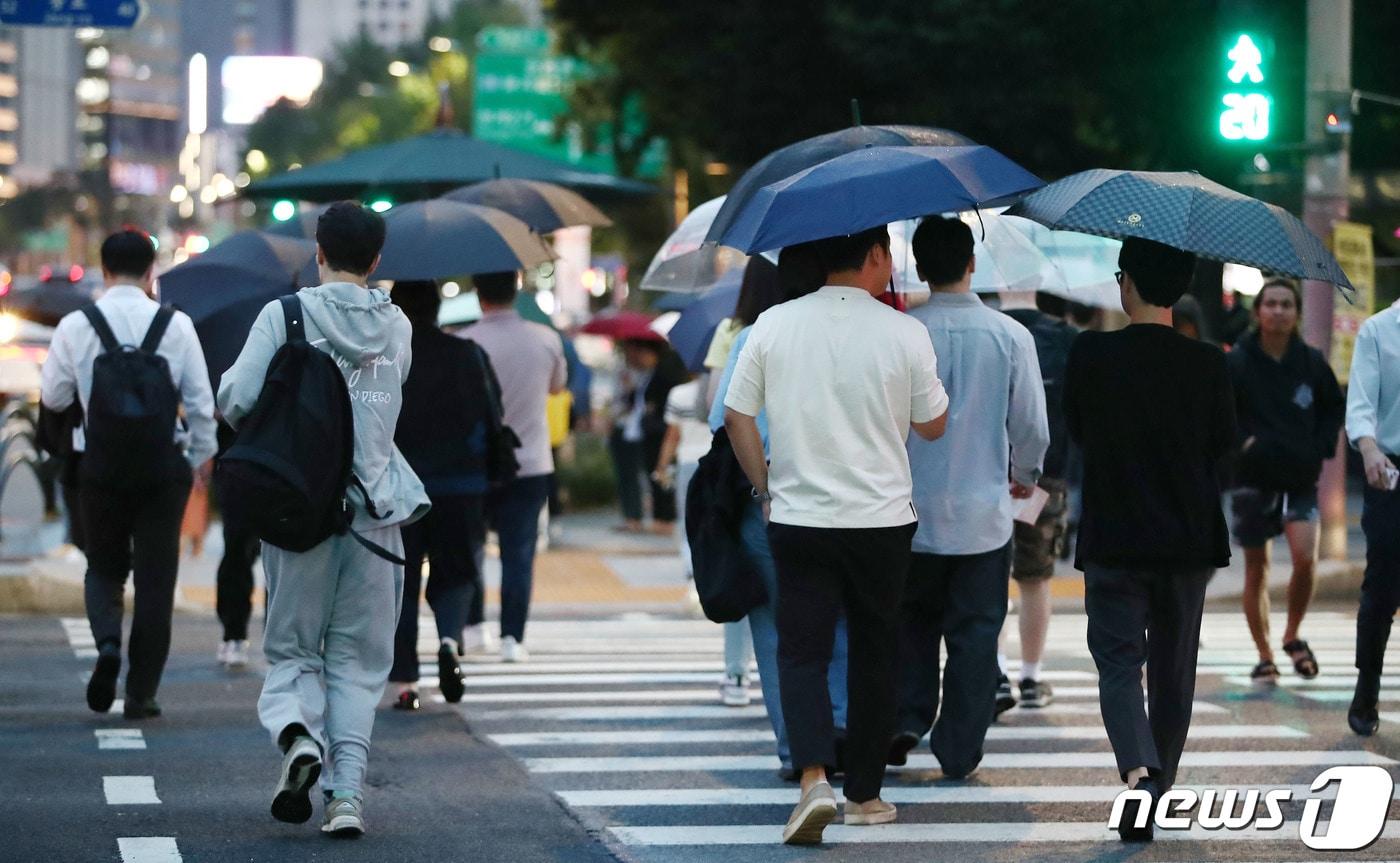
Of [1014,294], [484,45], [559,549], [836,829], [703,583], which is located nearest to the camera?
[836,829]

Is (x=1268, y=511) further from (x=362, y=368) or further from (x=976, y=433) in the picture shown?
(x=362, y=368)

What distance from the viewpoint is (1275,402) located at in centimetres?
1036

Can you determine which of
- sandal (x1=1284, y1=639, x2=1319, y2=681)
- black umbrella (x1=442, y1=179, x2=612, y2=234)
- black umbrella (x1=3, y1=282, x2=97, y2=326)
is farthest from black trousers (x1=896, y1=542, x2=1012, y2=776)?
black umbrella (x1=3, y1=282, x2=97, y2=326)

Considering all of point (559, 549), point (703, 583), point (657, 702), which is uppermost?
point (703, 583)

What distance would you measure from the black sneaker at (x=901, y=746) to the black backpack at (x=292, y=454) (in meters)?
2.19

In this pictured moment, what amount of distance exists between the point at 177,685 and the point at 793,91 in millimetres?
17105

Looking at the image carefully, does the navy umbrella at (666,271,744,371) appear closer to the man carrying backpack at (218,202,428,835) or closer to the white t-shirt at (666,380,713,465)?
the white t-shirt at (666,380,713,465)

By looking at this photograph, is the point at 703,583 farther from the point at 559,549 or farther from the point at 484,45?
the point at 484,45

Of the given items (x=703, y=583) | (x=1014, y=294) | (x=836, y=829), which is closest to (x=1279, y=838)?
(x=836, y=829)

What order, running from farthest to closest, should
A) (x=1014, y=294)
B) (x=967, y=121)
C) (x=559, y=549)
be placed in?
(x=967, y=121)
(x=559, y=549)
(x=1014, y=294)

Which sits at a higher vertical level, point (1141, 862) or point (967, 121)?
point (967, 121)

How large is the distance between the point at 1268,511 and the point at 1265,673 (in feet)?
2.49

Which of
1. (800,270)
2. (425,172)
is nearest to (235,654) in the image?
(425,172)

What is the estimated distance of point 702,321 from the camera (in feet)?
32.0
